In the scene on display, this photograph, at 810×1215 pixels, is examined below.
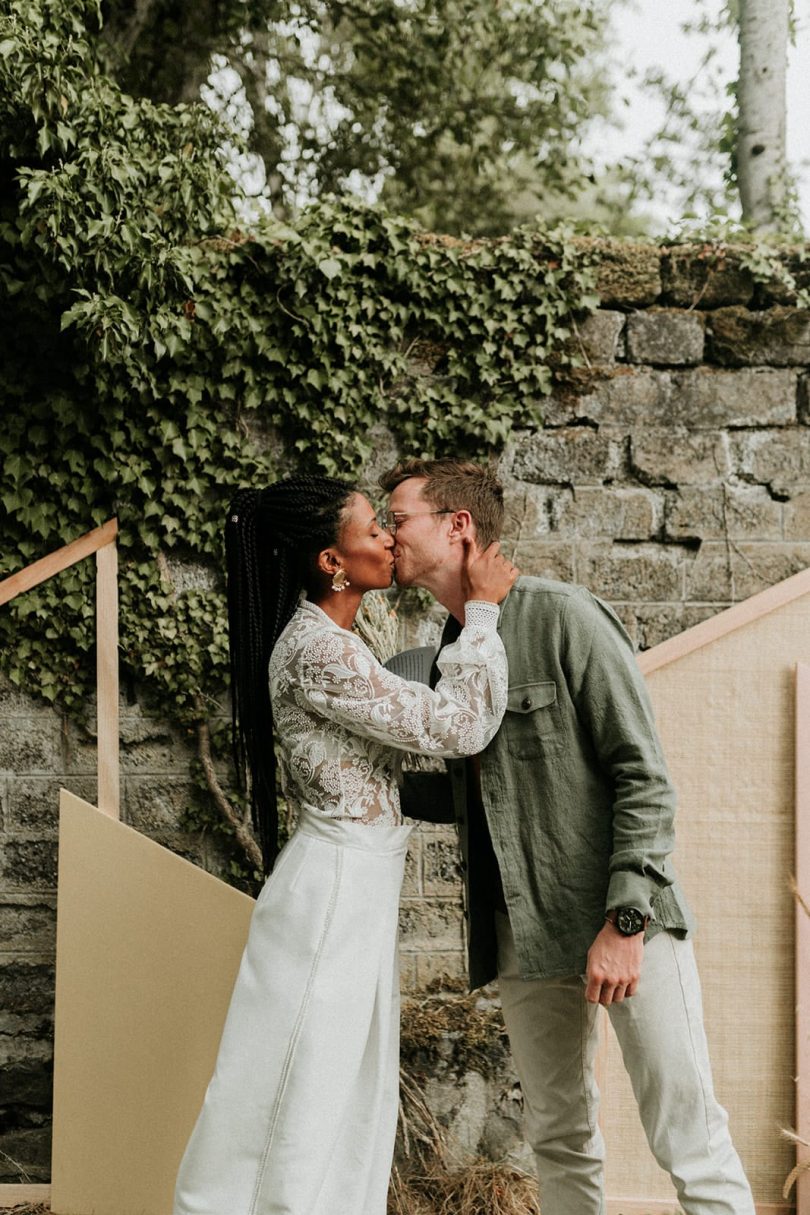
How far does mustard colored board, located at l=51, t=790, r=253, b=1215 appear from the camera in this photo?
10.4 ft

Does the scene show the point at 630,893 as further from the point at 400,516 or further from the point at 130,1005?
the point at 130,1005

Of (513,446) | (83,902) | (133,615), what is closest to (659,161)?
(513,446)

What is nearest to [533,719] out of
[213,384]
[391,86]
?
[213,384]

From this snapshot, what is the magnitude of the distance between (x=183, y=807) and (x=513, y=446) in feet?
5.43

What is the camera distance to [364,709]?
2287 millimetres

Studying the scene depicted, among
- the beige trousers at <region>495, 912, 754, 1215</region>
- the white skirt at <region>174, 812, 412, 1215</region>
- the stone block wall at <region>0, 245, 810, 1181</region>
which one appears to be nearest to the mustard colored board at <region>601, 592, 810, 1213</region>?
the stone block wall at <region>0, 245, 810, 1181</region>

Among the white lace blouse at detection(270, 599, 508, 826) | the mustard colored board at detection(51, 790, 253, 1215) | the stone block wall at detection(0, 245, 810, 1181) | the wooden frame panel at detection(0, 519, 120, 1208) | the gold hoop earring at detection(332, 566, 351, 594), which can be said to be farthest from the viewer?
the stone block wall at detection(0, 245, 810, 1181)

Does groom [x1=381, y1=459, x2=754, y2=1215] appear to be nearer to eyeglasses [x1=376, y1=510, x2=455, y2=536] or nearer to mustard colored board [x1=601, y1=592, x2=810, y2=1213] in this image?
eyeglasses [x1=376, y1=510, x2=455, y2=536]

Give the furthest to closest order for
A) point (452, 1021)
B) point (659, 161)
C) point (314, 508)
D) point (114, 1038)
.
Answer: point (659, 161), point (452, 1021), point (114, 1038), point (314, 508)

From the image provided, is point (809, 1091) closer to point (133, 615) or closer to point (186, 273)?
point (133, 615)

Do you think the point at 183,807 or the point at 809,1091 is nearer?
the point at 809,1091

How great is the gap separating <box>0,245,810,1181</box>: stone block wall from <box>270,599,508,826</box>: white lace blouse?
1.17 meters

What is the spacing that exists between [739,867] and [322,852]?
1.61 metres

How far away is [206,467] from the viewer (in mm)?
3553
